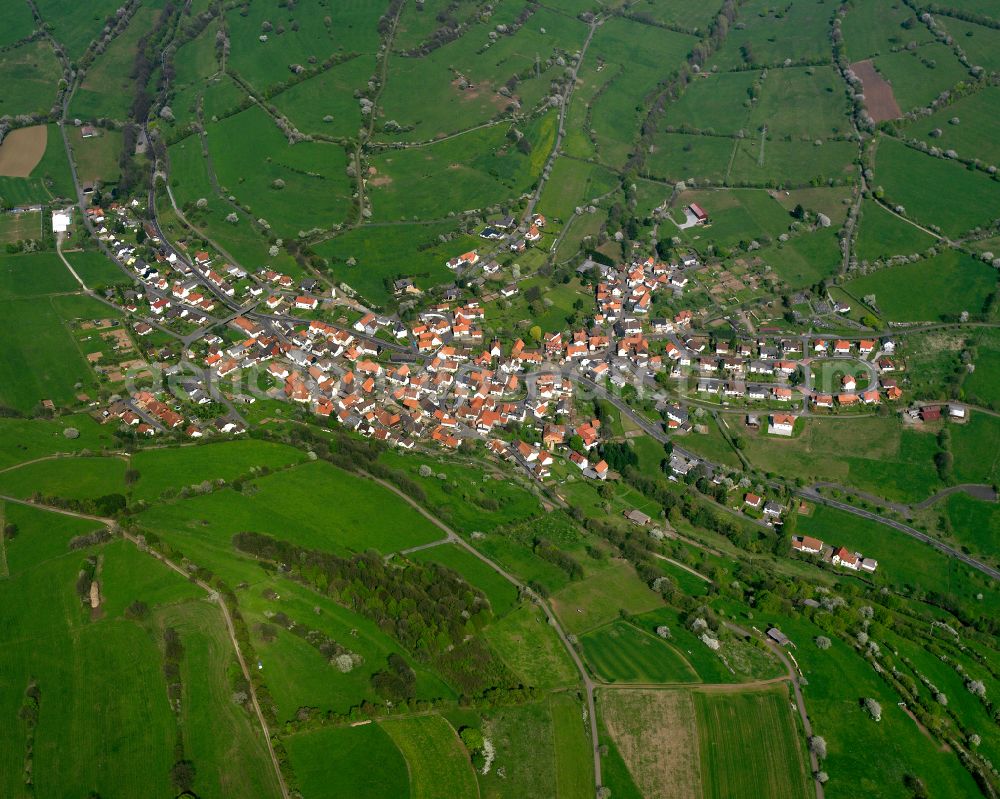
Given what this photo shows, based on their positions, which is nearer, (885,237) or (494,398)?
(494,398)

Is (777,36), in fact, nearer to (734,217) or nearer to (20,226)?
(734,217)

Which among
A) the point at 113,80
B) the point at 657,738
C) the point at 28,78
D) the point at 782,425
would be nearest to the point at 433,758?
the point at 657,738

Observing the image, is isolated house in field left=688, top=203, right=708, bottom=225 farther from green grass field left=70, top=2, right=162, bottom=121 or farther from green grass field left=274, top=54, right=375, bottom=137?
green grass field left=70, top=2, right=162, bottom=121

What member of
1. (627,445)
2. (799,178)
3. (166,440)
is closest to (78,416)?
(166,440)

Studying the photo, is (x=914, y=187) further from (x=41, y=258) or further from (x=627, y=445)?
(x=41, y=258)

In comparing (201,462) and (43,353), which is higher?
(43,353)

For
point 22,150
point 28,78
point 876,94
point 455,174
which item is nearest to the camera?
point 455,174
